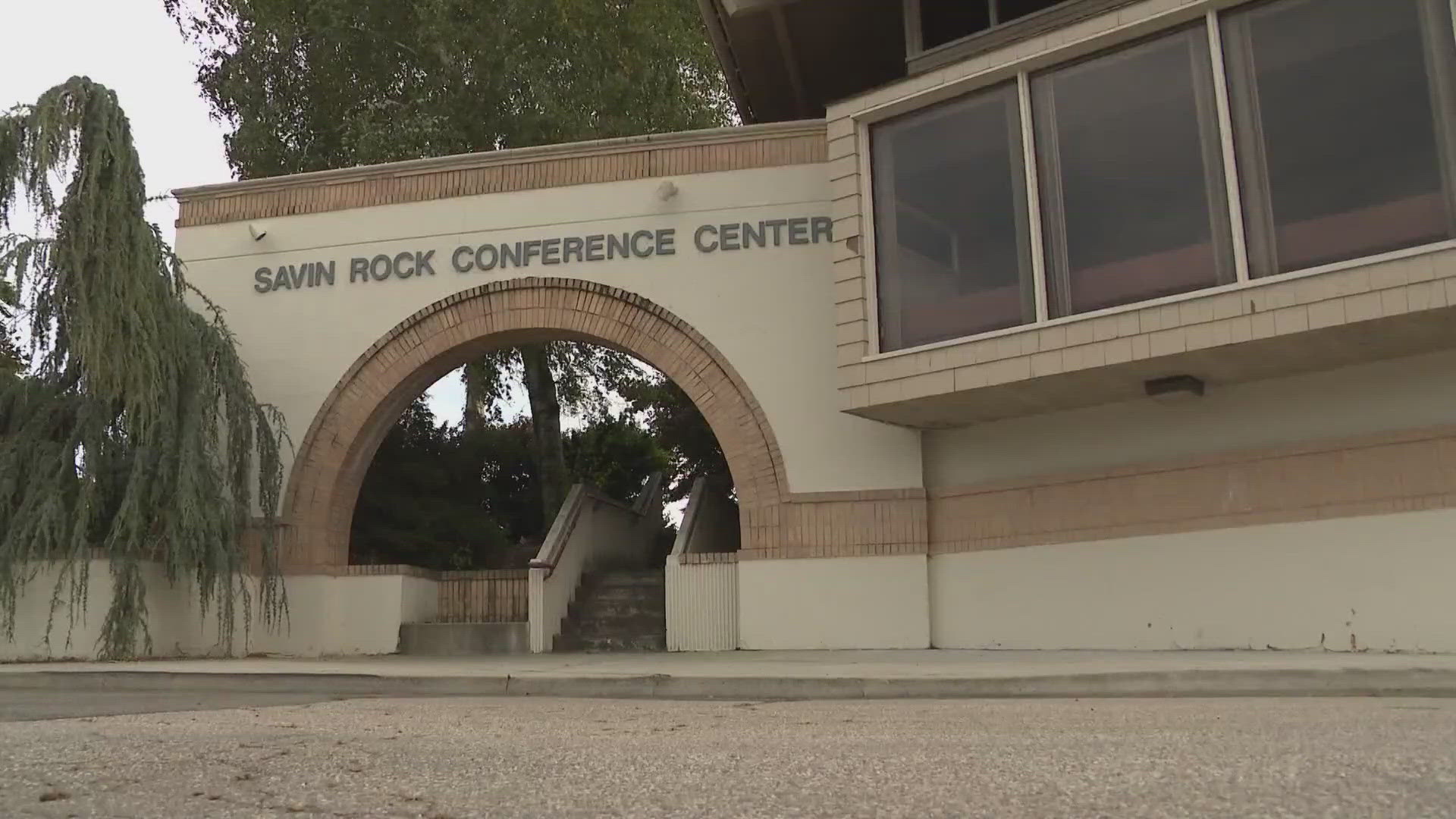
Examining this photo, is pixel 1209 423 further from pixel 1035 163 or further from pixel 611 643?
pixel 611 643

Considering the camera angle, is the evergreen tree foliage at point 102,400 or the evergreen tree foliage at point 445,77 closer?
the evergreen tree foliage at point 102,400

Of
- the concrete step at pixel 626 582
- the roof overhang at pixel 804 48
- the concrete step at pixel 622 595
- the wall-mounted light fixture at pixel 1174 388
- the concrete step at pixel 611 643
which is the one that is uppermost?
the roof overhang at pixel 804 48

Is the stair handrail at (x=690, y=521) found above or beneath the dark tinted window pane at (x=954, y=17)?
beneath

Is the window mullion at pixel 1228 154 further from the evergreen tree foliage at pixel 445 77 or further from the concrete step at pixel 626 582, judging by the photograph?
the evergreen tree foliage at pixel 445 77

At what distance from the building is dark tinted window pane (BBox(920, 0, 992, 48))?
0.14 feet

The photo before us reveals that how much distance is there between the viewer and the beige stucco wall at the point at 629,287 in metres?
12.5

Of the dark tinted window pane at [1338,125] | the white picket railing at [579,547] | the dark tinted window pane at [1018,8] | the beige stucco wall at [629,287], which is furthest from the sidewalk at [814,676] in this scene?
the dark tinted window pane at [1018,8]

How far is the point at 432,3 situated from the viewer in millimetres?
19172

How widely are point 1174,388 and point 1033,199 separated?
6.75 ft

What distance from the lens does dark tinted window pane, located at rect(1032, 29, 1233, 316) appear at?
982 centimetres

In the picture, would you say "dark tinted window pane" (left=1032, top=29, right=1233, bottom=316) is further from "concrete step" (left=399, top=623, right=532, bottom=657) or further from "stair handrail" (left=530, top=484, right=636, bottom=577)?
"concrete step" (left=399, top=623, right=532, bottom=657)

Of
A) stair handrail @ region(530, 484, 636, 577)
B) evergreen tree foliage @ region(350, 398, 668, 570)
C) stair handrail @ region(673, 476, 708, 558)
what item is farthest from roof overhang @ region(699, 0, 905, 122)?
evergreen tree foliage @ region(350, 398, 668, 570)

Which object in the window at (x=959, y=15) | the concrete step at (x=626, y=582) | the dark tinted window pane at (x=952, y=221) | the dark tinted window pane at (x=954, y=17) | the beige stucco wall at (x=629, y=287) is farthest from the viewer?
the concrete step at (x=626, y=582)

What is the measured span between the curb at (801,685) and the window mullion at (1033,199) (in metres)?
3.74
